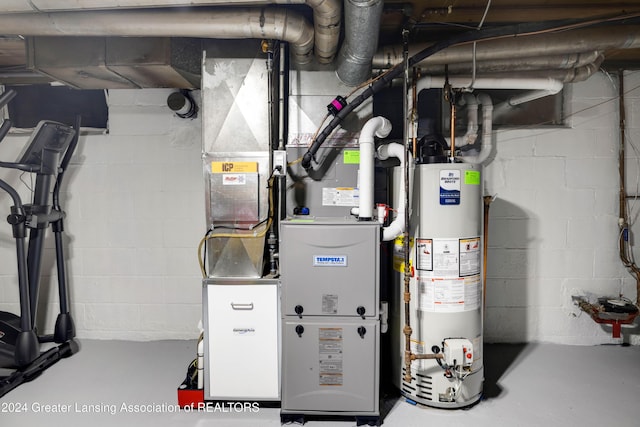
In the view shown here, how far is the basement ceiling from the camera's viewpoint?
6.26 feet

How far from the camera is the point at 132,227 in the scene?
276cm

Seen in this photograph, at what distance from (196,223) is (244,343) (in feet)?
3.81

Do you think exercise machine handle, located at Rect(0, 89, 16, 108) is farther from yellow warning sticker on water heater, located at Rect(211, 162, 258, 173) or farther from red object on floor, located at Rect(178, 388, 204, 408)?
red object on floor, located at Rect(178, 388, 204, 408)

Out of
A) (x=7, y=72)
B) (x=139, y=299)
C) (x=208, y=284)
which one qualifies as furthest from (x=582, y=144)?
(x=7, y=72)

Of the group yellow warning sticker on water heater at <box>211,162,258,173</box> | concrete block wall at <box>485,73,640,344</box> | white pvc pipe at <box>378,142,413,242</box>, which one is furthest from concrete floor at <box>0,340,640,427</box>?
yellow warning sticker on water heater at <box>211,162,258,173</box>

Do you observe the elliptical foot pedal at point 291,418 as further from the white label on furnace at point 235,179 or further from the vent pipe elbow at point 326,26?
the vent pipe elbow at point 326,26

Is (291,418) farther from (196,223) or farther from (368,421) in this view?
(196,223)

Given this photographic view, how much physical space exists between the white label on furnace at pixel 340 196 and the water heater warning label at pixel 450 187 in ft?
1.87

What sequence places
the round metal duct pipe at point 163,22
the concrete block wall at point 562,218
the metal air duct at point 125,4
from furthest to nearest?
the concrete block wall at point 562,218, the round metal duct pipe at point 163,22, the metal air duct at point 125,4

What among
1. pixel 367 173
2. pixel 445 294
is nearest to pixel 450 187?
pixel 367 173

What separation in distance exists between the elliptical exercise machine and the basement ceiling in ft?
1.46

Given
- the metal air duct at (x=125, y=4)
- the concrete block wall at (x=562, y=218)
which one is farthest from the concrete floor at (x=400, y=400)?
the metal air duct at (x=125, y=4)

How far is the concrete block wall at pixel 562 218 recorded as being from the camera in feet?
8.62

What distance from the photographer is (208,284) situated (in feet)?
6.50
